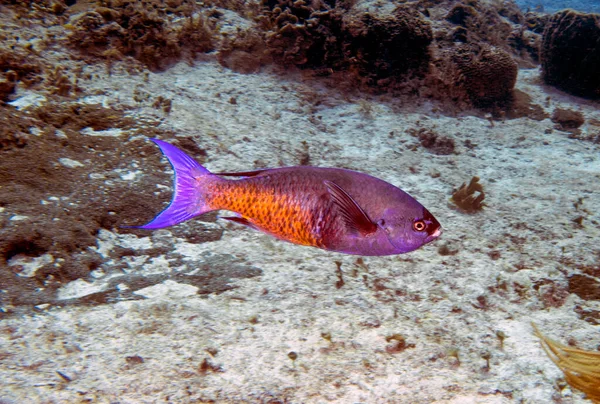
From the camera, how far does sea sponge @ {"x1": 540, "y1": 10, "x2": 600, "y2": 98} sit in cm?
711

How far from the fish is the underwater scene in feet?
0.04

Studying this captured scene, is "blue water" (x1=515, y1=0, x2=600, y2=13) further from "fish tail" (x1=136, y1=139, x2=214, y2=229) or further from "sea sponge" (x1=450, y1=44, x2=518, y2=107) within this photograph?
"fish tail" (x1=136, y1=139, x2=214, y2=229)

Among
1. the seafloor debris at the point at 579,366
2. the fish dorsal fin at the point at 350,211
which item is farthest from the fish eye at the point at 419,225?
the seafloor debris at the point at 579,366

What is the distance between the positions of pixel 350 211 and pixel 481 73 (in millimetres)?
5955

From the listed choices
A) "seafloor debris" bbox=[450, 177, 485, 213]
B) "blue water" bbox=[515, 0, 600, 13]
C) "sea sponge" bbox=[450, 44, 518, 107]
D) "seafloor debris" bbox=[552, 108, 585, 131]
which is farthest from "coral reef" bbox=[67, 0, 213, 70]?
"blue water" bbox=[515, 0, 600, 13]

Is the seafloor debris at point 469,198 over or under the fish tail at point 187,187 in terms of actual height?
under

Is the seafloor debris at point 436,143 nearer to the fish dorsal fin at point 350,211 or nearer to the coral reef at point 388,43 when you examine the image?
the coral reef at point 388,43

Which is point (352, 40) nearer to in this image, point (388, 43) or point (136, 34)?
point (388, 43)

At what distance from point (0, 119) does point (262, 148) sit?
2.73 meters

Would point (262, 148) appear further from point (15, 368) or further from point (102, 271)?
point (15, 368)

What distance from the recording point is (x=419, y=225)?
2023 millimetres

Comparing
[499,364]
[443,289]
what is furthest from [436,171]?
[499,364]

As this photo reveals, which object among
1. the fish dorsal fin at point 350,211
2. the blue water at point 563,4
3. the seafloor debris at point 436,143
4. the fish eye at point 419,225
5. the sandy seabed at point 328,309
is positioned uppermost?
the blue water at point 563,4

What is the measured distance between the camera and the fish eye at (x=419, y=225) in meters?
2.02
